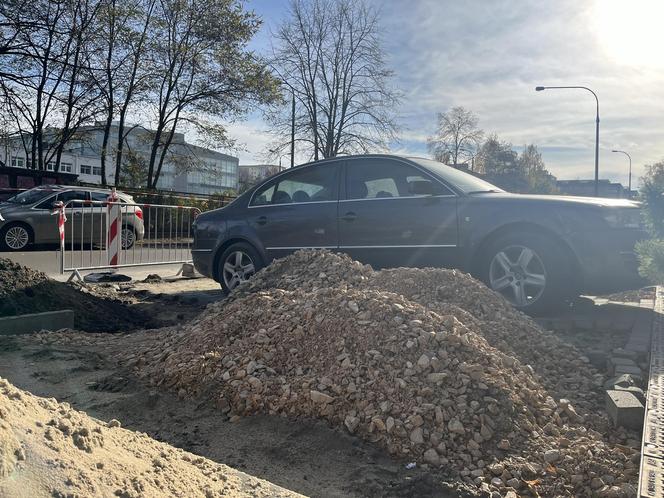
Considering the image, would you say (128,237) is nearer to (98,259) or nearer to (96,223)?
(96,223)

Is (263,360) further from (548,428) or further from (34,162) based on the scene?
(34,162)

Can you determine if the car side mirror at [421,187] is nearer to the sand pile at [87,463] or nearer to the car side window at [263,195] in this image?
the car side window at [263,195]

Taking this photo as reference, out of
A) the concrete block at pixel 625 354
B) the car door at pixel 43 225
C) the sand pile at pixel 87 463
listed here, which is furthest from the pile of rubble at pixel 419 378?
the car door at pixel 43 225

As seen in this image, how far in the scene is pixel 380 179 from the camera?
6.59m

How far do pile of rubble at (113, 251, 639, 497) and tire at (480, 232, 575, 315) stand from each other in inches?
40.5

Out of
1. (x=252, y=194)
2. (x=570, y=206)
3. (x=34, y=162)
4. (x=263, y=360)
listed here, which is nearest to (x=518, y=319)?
(x=570, y=206)

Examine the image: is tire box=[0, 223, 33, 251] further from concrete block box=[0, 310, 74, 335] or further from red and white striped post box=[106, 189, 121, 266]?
concrete block box=[0, 310, 74, 335]

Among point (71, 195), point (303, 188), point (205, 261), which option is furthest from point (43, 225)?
point (303, 188)

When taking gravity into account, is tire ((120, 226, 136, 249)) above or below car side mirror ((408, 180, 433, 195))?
below

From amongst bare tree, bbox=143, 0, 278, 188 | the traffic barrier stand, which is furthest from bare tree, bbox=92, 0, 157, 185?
the traffic barrier stand

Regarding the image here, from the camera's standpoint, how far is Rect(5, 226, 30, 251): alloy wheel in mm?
13445

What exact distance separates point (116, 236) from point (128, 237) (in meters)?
0.92

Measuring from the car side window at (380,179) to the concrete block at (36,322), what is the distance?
11.2ft

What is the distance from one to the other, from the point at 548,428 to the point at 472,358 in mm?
548
